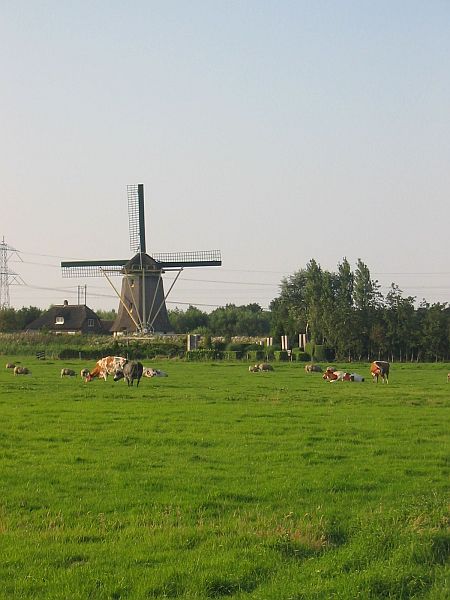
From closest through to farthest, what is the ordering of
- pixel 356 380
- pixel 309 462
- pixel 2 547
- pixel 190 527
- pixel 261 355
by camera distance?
pixel 2 547
pixel 190 527
pixel 309 462
pixel 356 380
pixel 261 355

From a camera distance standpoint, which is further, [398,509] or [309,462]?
[309,462]

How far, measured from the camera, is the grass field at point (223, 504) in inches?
323

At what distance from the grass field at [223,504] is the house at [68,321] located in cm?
8047

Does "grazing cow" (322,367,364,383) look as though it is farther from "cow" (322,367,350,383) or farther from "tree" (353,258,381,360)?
"tree" (353,258,381,360)

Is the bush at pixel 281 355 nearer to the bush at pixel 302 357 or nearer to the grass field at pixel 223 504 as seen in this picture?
the bush at pixel 302 357

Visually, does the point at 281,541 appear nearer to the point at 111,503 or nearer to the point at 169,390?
the point at 111,503

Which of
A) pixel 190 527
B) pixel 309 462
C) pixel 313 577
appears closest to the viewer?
pixel 313 577

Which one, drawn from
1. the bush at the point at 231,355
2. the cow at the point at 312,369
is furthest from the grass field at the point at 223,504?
the bush at the point at 231,355

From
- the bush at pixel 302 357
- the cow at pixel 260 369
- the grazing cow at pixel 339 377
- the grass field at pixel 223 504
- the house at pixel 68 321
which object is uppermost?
the house at pixel 68 321

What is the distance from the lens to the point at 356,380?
139ft

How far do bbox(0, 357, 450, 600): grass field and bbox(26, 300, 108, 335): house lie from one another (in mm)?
80469

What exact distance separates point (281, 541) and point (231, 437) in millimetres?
8336

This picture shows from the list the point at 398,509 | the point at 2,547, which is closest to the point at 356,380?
the point at 398,509

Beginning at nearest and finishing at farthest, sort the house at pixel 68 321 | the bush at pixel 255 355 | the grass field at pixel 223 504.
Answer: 1. the grass field at pixel 223 504
2. the bush at pixel 255 355
3. the house at pixel 68 321
